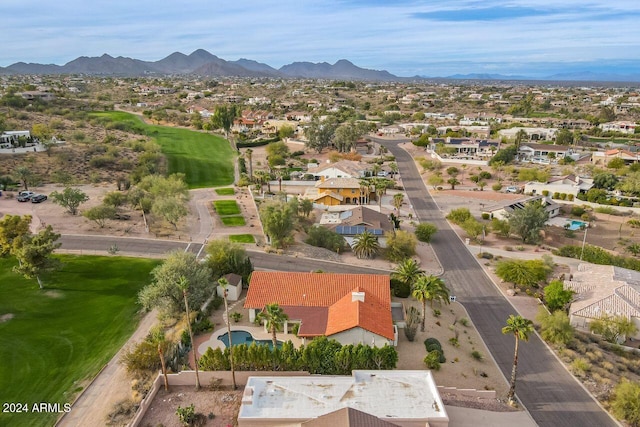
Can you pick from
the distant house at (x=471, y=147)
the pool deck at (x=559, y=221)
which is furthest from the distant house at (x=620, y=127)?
the pool deck at (x=559, y=221)

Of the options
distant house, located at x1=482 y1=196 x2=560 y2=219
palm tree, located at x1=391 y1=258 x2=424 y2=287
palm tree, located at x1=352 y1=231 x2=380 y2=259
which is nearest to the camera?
palm tree, located at x1=391 y1=258 x2=424 y2=287

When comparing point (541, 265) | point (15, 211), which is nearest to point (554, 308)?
point (541, 265)

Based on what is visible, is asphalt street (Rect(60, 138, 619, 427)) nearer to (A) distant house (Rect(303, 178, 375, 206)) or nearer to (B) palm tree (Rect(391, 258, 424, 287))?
(B) palm tree (Rect(391, 258, 424, 287))

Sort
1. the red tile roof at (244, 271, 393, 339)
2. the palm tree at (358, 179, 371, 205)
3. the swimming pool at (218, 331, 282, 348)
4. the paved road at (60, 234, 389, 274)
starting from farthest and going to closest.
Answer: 1. the palm tree at (358, 179, 371, 205)
2. the paved road at (60, 234, 389, 274)
3. the swimming pool at (218, 331, 282, 348)
4. the red tile roof at (244, 271, 393, 339)

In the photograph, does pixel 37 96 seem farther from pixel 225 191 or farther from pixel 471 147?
pixel 471 147

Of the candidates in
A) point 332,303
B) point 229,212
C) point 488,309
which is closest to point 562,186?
point 488,309

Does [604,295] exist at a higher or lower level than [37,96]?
lower

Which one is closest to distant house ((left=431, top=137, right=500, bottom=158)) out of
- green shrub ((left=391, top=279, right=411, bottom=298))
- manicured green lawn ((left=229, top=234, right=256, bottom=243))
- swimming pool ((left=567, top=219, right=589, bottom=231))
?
swimming pool ((left=567, top=219, right=589, bottom=231))

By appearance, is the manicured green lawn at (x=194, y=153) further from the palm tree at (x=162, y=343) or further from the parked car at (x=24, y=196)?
the palm tree at (x=162, y=343)
